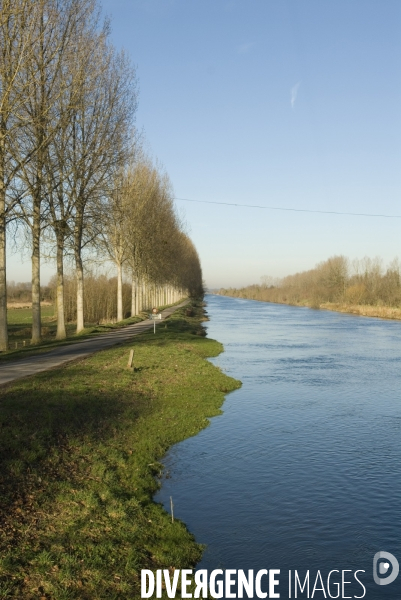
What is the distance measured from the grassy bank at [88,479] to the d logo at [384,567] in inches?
101

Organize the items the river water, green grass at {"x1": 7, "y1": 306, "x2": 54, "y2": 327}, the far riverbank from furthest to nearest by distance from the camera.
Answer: the far riverbank
green grass at {"x1": 7, "y1": 306, "x2": 54, "y2": 327}
the river water

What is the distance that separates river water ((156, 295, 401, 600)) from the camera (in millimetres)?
8719

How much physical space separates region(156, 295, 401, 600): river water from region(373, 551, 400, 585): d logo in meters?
0.09

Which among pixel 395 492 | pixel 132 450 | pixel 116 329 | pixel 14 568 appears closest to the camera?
pixel 14 568

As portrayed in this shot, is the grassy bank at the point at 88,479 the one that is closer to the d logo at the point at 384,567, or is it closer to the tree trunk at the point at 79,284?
the d logo at the point at 384,567

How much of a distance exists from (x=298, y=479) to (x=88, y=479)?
429 cm

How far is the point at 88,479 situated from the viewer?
35.9 ft

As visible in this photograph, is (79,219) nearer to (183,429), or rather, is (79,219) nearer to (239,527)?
(183,429)

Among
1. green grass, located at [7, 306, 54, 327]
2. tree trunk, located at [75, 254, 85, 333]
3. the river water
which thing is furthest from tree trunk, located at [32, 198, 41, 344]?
green grass, located at [7, 306, 54, 327]

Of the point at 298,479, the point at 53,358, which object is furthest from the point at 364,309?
the point at 298,479

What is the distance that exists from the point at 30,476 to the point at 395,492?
692 cm

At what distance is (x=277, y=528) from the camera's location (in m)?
9.56

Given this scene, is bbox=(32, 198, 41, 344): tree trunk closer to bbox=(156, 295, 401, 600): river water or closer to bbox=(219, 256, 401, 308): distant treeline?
bbox=(156, 295, 401, 600): river water

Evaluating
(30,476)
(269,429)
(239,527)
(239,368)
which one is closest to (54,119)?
(239,368)
